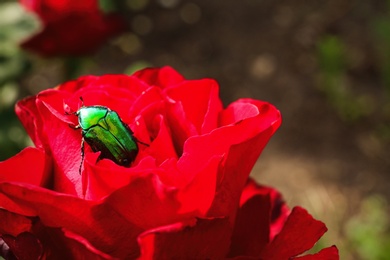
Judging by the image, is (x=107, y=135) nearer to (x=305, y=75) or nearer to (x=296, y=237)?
(x=296, y=237)

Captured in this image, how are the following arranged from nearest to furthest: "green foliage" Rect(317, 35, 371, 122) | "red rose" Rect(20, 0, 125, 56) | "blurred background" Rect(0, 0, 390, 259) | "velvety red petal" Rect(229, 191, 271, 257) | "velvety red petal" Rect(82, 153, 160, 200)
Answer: "velvety red petal" Rect(82, 153, 160, 200) < "velvety red petal" Rect(229, 191, 271, 257) < "red rose" Rect(20, 0, 125, 56) < "blurred background" Rect(0, 0, 390, 259) < "green foliage" Rect(317, 35, 371, 122)

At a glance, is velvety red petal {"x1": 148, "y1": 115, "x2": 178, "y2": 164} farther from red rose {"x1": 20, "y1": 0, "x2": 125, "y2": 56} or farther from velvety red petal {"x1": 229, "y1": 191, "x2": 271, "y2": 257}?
red rose {"x1": 20, "y1": 0, "x2": 125, "y2": 56}

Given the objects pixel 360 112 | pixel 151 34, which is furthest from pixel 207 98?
pixel 151 34

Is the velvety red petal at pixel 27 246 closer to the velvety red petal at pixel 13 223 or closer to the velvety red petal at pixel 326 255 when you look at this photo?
the velvety red petal at pixel 13 223

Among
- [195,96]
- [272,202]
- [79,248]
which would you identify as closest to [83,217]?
[79,248]

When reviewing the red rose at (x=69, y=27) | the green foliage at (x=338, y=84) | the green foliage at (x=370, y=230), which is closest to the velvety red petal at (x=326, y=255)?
the red rose at (x=69, y=27)

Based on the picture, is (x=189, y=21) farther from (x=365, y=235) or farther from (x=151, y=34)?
(x=365, y=235)

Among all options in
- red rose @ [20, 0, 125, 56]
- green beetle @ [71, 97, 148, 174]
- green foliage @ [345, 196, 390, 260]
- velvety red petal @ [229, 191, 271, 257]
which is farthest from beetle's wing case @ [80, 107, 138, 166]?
green foliage @ [345, 196, 390, 260]
